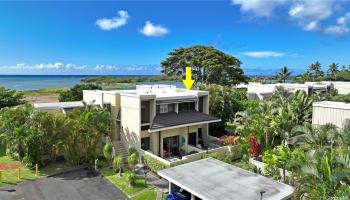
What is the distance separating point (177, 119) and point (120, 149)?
670 centimetres

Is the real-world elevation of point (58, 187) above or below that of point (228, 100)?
below

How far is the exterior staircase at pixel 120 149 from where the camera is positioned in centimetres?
2809

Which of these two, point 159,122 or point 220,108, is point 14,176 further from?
point 220,108

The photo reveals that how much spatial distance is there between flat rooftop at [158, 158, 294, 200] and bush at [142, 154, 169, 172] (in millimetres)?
4561

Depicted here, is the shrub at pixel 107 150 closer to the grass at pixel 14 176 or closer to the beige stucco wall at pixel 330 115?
the grass at pixel 14 176

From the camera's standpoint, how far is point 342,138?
1723 centimetres

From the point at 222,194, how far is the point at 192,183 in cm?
216

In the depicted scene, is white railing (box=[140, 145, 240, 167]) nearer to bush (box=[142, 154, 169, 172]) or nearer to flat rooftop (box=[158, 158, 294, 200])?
bush (box=[142, 154, 169, 172])

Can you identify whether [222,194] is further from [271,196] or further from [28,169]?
[28,169]

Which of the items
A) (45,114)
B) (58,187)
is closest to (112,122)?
(45,114)

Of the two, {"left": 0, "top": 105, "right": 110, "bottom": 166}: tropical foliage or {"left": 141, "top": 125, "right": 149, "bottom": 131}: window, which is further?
{"left": 141, "top": 125, "right": 149, "bottom": 131}: window

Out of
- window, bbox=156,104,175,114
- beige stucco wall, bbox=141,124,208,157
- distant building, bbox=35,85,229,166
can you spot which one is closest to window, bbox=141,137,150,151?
distant building, bbox=35,85,229,166

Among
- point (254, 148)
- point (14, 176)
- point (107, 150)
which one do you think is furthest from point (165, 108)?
point (14, 176)

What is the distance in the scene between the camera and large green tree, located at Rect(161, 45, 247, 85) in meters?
55.0
